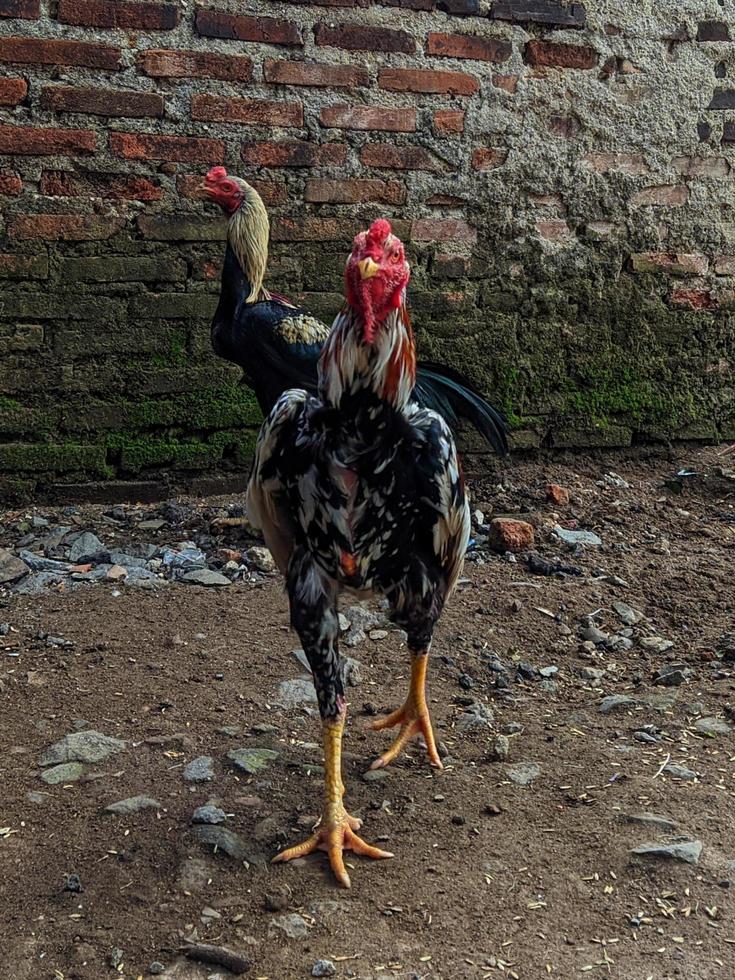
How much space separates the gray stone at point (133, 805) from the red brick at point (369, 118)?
3148mm

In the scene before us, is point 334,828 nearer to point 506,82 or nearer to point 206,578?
point 206,578

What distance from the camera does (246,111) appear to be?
4527 millimetres

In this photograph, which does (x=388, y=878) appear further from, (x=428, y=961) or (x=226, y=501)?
(x=226, y=501)

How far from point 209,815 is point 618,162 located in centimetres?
381

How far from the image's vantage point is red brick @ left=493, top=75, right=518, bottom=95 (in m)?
4.81

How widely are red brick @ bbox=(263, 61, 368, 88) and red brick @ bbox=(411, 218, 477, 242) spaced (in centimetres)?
68

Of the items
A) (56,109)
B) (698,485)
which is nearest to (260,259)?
(56,109)

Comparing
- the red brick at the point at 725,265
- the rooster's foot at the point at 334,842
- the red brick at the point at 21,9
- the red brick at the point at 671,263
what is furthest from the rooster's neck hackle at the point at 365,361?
the red brick at the point at 725,265

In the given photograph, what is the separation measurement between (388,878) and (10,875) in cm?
89

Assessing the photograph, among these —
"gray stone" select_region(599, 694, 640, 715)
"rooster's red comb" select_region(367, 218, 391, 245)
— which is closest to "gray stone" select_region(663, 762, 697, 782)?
Result: "gray stone" select_region(599, 694, 640, 715)

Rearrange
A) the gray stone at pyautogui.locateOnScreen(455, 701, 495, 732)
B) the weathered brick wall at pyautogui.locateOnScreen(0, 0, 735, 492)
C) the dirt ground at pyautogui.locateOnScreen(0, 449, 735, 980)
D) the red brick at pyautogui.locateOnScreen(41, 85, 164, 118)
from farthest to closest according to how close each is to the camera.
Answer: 1. the weathered brick wall at pyautogui.locateOnScreen(0, 0, 735, 492)
2. the red brick at pyautogui.locateOnScreen(41, 85, 164, 118)
3. the gray stone at pyautogui.locateOnScreen(455, 701, 495, 732)
4. the dirt ground at pyautogui.locateOnScreen(0, 449, 735, 980)

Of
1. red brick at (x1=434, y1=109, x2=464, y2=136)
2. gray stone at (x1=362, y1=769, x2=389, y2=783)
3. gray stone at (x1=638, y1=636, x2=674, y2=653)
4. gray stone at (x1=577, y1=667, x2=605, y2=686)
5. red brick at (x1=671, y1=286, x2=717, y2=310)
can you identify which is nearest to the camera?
gray stone at (x1=362, y1=769, x2=389, y2=783)

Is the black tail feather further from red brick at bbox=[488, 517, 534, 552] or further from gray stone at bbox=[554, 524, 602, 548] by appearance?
gray stone at bbox=[554, 524, 602, 548]

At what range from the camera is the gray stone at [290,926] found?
2.24 meters
